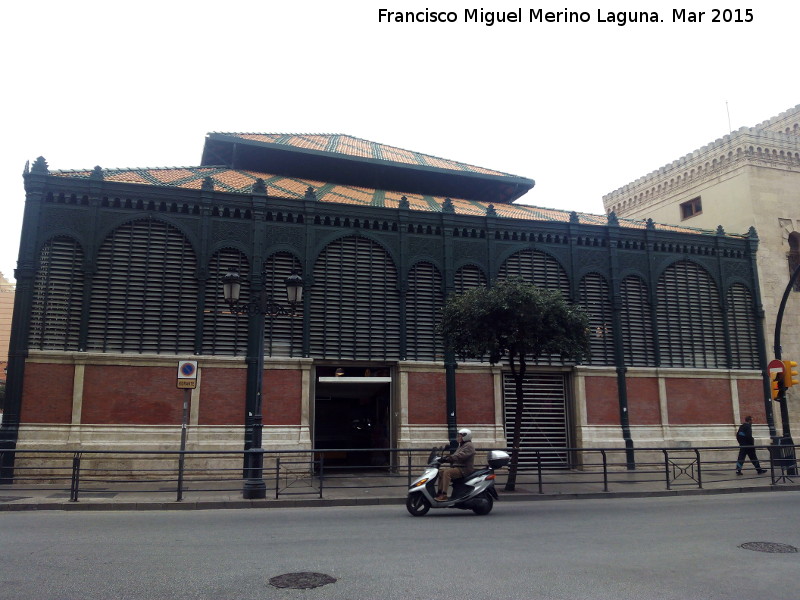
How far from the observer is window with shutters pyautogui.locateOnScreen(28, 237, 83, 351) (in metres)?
17.2

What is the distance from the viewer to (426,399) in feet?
65.2

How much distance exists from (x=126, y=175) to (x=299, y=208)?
538cm

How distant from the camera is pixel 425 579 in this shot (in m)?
6.65

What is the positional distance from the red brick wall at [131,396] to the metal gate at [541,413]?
10167mm

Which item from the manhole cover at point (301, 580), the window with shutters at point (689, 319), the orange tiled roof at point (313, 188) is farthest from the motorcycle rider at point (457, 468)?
the window with shutters at point (689, 319)

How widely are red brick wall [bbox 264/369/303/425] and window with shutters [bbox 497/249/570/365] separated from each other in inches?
299

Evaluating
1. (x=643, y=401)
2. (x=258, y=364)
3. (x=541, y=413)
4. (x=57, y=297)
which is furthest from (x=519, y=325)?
(x=57, y=297)

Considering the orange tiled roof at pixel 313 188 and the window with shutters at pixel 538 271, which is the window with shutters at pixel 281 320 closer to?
the orange tiled roof at pixel 313 188

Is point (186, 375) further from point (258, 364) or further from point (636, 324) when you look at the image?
point (636, 324)

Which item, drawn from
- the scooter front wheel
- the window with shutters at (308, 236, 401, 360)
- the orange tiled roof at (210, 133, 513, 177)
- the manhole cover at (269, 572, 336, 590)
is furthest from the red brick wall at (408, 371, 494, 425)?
the manhole cover at (269, 572, 336, 590)

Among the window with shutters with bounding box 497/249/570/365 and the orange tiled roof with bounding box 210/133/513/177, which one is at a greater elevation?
the orange tiled roof with bounding box 210/133/513/177

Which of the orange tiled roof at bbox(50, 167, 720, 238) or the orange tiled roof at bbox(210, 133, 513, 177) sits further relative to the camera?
the orange tiled roof at bbox(210, 133, 513, 177)

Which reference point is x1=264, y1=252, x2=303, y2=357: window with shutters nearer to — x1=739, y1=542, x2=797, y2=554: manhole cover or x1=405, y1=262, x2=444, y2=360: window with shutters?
x1=405, y1=262, x2=444, y2=360: window with shutters

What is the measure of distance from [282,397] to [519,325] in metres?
7.24
